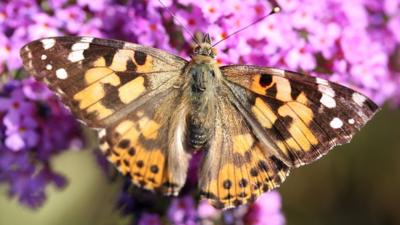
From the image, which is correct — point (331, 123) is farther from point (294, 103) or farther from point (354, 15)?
point (354, 15)

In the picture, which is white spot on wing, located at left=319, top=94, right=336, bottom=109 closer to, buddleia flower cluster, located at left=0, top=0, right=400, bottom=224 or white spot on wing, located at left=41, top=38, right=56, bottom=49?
buddleia flower cluster, located at left=0, top=0, right=400, bottom=224

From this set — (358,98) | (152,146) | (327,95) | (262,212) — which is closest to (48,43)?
(152,146)

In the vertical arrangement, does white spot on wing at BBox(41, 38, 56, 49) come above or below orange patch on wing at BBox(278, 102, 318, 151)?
above

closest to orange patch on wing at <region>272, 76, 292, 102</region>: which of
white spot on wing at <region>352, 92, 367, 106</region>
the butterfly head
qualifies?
white spot on wing at <region>352, 92, 367, 106</region>

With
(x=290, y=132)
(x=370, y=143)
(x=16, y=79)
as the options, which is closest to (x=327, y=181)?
(x=370, y=143)

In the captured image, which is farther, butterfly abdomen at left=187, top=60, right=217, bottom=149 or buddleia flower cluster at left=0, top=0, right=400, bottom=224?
buddleia flower cluster at left=0, top=0, right=400, bottom=224

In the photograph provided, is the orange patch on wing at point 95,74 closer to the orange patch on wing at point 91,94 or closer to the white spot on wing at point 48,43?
the orange patch on wing at point 91,94

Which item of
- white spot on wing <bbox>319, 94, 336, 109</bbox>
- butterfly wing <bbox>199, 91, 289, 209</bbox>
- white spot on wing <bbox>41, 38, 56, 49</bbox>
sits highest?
white spot on wing <bbox>41, 38, 56, 49</bbox>
